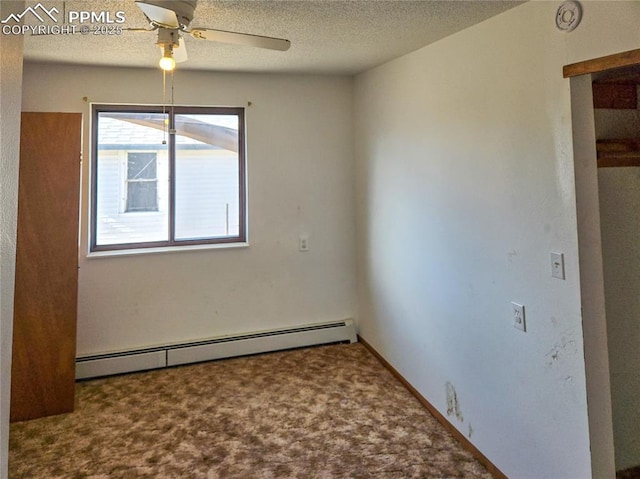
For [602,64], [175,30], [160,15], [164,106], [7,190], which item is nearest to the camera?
[7,190]

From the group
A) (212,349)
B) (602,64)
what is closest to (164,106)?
(212,349)

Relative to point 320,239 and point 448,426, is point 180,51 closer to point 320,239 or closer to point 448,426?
point 320,239

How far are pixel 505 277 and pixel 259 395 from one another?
1896 mm

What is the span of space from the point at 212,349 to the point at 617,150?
3.09 meters

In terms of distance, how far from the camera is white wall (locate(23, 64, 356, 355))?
9.98ft

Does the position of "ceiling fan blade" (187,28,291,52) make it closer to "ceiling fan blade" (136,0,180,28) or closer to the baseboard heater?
"ceiling fan blade" (136,0,180,28)

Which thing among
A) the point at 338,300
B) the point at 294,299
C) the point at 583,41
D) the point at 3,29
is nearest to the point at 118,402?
the point at 294,299

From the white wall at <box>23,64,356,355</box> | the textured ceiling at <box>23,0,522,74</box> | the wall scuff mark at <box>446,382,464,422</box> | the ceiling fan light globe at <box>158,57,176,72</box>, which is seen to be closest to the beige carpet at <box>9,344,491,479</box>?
the wall scuff mark at <box>446,382,464,422</box>

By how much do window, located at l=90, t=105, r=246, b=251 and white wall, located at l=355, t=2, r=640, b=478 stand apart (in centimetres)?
147

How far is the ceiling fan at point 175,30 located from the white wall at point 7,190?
56 cm

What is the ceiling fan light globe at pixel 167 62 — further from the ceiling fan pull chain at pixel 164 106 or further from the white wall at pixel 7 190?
the ceiling fan pull chain at pixel 164 106

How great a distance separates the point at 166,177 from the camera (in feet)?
10.7

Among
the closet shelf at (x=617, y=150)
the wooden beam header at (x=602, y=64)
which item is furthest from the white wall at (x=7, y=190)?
the closet shelf at (x=617, y=150)

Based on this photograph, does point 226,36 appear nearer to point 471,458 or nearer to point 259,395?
point 259,395
